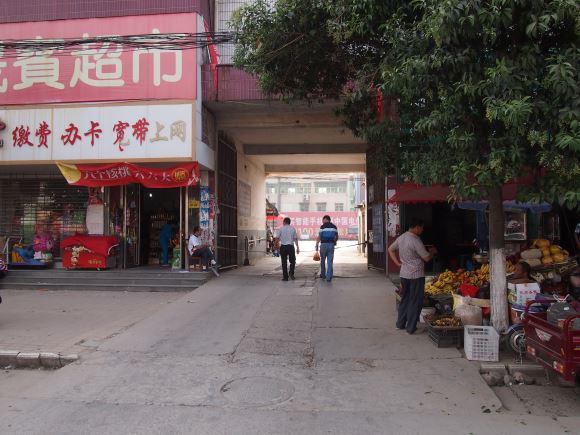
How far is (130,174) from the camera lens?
37.6ft

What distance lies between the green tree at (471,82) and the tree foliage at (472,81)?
13 mm

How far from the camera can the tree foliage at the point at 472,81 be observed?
4234 millimetres

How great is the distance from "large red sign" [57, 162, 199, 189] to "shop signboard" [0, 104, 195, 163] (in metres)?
0.22

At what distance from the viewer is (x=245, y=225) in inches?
687

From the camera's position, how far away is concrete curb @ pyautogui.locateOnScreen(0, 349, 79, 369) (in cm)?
602

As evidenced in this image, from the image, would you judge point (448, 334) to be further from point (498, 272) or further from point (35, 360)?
point (35, 360)

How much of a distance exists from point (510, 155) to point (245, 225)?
1334 centimetres

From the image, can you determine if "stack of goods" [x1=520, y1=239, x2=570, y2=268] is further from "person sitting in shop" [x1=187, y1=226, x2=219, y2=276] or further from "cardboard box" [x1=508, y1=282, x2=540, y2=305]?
"person sitting in shop" [x1=187, y1=226, x2=219, y2=276]

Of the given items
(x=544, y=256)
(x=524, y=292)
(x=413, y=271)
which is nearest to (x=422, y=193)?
(x=544, y=256)

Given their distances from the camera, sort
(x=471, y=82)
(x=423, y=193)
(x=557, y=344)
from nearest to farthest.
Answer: (x=557, y=344) < (x=471, y=82) < (x=423, y=193)

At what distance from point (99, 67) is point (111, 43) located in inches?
25.7

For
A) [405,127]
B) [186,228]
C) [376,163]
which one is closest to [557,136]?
[405,127]

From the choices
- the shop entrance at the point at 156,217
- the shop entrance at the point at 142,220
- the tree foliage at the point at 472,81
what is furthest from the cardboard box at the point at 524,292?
the shop entrance at the point at 156,217

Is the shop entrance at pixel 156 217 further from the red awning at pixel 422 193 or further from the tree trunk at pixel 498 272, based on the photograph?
the tree trunk at pixel 498 272
